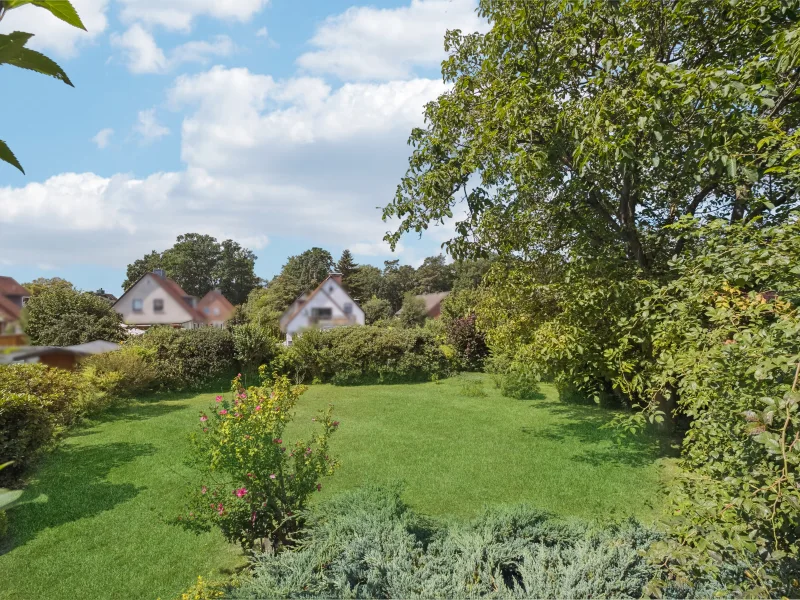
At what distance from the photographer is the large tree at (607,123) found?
191 inches

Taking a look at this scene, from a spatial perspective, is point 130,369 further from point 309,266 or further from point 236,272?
point 236,272

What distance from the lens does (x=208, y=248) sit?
7.30ft

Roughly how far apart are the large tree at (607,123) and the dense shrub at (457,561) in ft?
10.5

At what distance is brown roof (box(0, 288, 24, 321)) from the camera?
38 centimetres

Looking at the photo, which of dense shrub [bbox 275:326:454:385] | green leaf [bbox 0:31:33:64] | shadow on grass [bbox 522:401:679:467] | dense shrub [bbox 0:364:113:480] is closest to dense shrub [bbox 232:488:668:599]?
green leaf [bbox 0:31:33:64]

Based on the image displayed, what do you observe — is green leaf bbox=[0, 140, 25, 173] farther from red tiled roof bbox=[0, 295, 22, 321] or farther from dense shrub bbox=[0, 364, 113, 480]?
dense shrub bbox=[0, 364, 113, 480]

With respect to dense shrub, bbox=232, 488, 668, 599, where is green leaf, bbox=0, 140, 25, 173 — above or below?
above

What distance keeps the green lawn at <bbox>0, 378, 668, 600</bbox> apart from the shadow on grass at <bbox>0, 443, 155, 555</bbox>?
2cm

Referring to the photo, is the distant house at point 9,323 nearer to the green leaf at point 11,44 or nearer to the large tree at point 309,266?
the green leaf at point 11,44

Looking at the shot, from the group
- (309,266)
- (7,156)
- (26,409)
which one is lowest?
(26,409)

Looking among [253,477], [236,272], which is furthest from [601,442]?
[236,272]

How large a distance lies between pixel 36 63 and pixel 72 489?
277 inches

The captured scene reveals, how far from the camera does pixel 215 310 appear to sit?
1.44 m

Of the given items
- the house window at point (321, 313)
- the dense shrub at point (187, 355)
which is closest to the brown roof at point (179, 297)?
the house window at point (321, 313)
